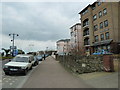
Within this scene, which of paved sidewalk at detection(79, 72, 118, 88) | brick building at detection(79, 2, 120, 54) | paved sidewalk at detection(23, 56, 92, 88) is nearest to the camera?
paved sidewalk at detection(79, 72, 118, 88)

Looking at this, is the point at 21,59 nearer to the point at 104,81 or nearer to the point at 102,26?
the point at 104,81

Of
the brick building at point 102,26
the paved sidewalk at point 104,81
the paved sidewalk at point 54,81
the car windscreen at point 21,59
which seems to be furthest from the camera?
the brick building at point 102,26

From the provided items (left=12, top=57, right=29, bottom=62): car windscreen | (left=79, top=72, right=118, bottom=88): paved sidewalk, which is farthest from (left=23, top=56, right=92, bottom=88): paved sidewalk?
(left=12, top=57, right=29, bottom=62): car windscreen

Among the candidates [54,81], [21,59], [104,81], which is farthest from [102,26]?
[54,81]

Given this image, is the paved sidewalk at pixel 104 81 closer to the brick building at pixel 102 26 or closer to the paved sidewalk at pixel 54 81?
the paved sidewalk at pixel 54 81

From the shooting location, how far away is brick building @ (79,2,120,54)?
31567 mm

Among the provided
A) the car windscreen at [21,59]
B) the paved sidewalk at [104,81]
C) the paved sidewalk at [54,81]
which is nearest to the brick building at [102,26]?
the car windscreen at [21,59]

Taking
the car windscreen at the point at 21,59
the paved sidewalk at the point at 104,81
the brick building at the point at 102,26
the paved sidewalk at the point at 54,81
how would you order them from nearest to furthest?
the paved sidewalk at the point at 104,81 < the paved sidewalk at the point at 54,81 < the car windscreen at the point at 21,59 < the brick building at the point at 102,26

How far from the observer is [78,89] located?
23.5ft

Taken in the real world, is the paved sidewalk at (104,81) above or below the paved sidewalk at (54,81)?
above

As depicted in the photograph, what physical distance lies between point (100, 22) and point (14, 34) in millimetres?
23501

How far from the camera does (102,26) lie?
35625mm

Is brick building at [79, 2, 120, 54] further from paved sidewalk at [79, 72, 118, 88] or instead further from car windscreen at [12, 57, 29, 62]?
paved sidewalk at [79, 72, 118, 88]

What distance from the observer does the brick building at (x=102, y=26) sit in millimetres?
31567
